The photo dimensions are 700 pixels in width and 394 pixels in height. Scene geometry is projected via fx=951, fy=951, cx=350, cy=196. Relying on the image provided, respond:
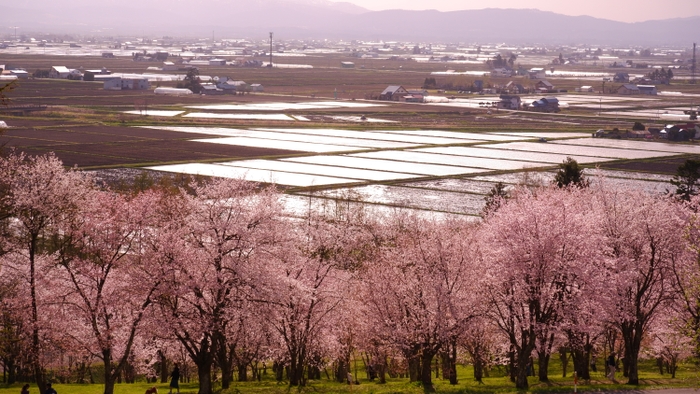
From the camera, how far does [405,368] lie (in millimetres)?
39750

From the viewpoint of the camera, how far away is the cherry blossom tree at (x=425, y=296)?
3184cm

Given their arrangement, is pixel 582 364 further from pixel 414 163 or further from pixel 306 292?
pixel 414 163

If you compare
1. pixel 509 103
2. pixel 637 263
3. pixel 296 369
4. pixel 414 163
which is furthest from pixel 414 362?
pixel 509 103

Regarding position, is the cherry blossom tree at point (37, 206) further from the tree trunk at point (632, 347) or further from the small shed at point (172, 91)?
the small shed at point (172, 91)

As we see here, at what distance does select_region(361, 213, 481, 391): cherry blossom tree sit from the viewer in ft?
104

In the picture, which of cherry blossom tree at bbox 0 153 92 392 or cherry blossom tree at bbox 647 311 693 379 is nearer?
cherry blossom tree at bbox 0 153 92 392

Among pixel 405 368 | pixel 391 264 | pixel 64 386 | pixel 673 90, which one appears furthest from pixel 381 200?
pixel 673 90

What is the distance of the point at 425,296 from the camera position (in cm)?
3231

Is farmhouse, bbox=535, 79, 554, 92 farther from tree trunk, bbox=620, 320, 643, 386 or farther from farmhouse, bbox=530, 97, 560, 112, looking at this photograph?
tree trunk, bbox=620, 320, 643, 386

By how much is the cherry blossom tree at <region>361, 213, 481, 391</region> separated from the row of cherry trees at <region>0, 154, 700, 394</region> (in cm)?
7

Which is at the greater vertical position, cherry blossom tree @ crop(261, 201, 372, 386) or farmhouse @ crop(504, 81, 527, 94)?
farmhouse @ crop(504, 81, 527, 94)

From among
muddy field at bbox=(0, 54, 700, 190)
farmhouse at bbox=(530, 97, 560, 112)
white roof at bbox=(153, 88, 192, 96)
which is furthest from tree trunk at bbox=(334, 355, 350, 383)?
white roof at bbox=(153, 88, 192, 96)

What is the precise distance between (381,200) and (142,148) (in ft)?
104

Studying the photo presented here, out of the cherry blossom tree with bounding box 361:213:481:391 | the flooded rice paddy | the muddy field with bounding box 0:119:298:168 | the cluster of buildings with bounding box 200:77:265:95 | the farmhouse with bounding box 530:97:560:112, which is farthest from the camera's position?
the cluster of buildings with bounding box 200:77:265:95
